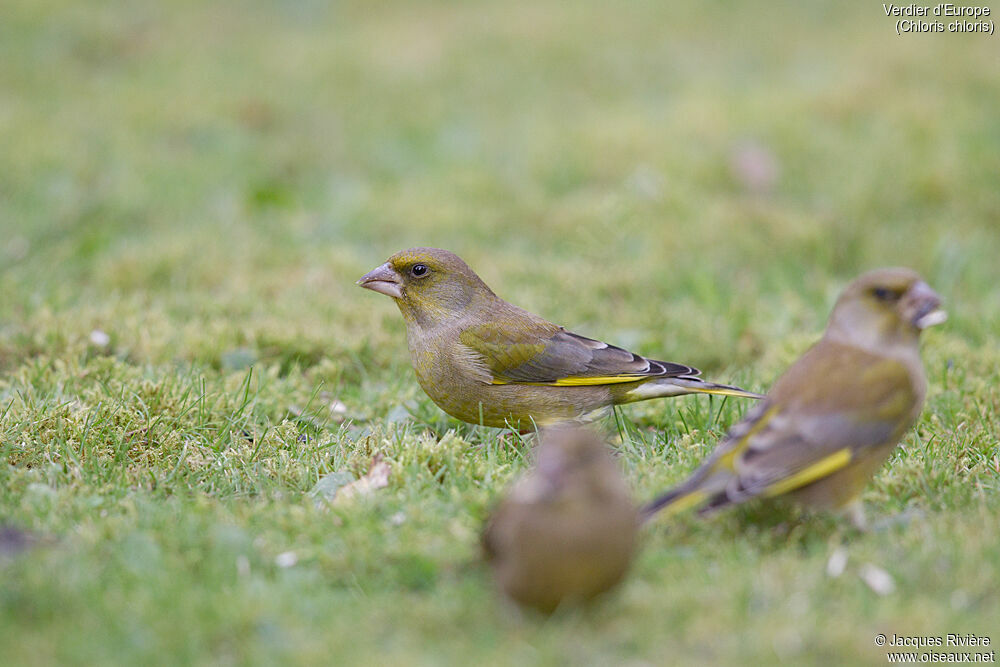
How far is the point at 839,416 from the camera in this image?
3.86 meters

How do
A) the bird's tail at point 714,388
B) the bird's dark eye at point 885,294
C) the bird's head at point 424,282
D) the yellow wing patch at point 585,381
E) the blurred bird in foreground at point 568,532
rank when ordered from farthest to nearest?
the bird's head at point 424,282
the yellow wing patch at point 585,381
the bird's tail at point 714,388
the bird's dark eye at point 885,294
the blurred bird in foreground at point 568,532

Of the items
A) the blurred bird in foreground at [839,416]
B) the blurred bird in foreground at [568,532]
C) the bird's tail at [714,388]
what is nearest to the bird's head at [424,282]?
the bird's tail at [714,388]

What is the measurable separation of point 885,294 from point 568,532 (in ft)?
5.34

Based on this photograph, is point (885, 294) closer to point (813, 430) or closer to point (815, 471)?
point (813, 430)

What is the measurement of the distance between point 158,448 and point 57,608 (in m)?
1.52

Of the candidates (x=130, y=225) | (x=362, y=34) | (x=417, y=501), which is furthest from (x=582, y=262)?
(x=362, y=34)

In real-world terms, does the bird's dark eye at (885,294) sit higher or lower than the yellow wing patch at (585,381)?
higher

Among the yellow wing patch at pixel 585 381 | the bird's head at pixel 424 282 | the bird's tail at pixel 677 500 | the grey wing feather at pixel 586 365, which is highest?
the bird's head at pixel 424 282

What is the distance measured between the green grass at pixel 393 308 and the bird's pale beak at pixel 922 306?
704 mm

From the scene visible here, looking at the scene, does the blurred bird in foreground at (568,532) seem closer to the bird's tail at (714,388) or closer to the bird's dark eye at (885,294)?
the bird's dark eye at (885,294)

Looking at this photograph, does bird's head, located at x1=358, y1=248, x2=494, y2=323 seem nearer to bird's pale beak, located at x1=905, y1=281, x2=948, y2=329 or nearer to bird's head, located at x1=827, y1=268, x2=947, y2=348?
bird's head, located at x1=827, y1=268, x2=947, y2=348

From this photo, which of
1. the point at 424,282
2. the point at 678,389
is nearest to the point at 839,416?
the point at 678,389

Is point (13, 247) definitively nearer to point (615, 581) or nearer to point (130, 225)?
point (130, 225)

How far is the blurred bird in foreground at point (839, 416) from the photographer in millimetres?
3723
